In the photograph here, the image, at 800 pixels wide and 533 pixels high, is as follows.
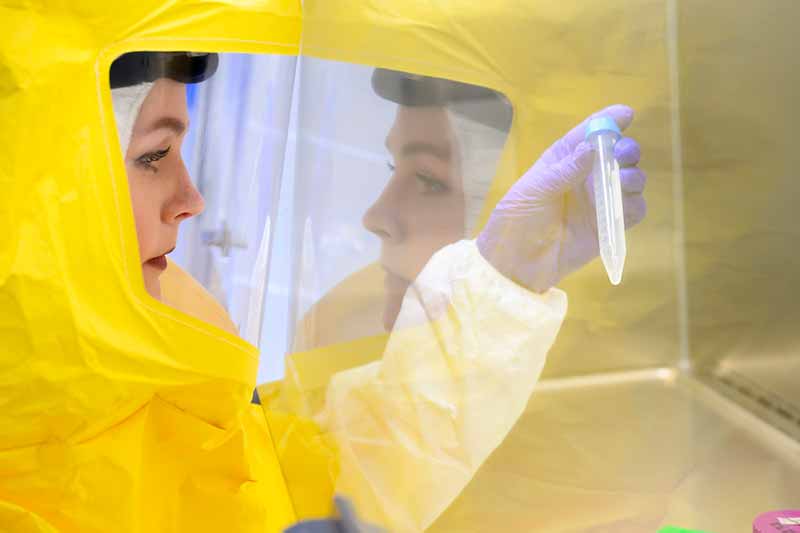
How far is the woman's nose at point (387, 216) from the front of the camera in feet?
2.80

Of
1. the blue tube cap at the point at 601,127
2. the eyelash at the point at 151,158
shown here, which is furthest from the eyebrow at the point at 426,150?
the eyelash at the point at 151,158

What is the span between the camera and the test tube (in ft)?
2.52

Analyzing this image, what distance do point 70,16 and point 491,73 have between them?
0.39m

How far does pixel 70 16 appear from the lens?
30.3 inches

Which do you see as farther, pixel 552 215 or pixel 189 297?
pixel 189 297

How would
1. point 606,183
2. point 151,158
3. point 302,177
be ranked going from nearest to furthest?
1. point 606,183
2. point 151,158
3. point 302,177

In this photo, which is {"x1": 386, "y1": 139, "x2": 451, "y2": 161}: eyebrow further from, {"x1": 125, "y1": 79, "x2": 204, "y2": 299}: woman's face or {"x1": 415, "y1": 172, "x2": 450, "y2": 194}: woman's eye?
{"x1": 125, "y1": 79, "x2": 204, "y2": 299}: woman's face

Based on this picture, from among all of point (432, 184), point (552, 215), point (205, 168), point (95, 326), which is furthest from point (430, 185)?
point (95, 326)

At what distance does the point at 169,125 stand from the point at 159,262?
0.15m

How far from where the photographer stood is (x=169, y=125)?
0.86 metres

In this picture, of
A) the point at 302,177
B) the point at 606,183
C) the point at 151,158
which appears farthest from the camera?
the point at 302,177

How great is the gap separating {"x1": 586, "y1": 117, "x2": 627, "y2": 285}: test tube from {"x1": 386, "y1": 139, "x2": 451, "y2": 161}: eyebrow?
0.13 meters

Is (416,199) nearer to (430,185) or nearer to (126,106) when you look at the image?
(430,185)

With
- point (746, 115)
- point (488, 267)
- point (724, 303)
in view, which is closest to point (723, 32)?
point (746, 115)
